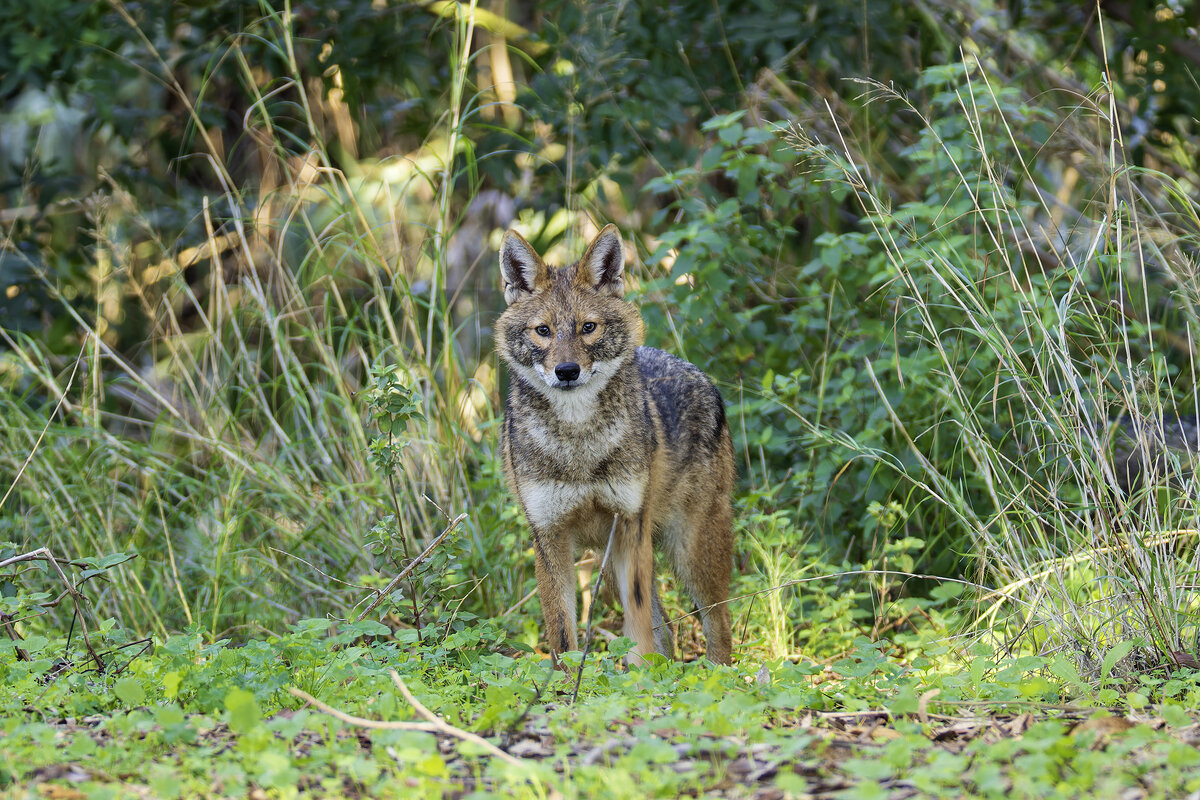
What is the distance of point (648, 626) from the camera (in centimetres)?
461

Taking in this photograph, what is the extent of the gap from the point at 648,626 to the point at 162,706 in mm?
2067

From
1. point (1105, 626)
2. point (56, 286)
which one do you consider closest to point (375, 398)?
point (1105, 626)

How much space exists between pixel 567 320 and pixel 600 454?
0.59 metres

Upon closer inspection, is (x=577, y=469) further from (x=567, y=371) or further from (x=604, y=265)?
(x=604, y=265)

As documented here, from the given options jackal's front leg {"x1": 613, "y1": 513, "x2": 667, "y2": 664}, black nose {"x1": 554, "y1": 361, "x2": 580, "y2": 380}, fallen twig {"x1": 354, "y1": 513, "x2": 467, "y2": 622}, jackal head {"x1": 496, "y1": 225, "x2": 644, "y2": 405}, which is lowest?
jackal's front leg {"x1": 613, "y1": 513, "x2": 667, "y2": 664}

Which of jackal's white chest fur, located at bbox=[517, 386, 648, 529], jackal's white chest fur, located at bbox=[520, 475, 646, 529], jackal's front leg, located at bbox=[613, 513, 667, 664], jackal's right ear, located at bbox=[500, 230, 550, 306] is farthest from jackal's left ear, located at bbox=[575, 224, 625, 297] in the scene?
jackal's front leg, located at bbox=[613, 513, 667, 664]

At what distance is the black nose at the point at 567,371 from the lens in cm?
444

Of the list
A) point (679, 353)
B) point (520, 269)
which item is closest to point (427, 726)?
point (520, 269)

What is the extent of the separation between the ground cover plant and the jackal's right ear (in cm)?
72

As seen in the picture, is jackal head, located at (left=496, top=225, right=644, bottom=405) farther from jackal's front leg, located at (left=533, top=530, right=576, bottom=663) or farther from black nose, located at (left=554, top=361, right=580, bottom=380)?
jackal's front leg, located at (left=533, top=530, right=576, bottom=663)

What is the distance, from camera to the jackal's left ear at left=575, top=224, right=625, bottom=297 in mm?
4820

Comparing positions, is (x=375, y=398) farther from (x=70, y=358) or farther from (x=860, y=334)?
(x=70, y=358)

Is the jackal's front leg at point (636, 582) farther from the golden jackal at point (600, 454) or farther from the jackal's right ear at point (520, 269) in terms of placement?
the jackal's right ear at point (520, 269)

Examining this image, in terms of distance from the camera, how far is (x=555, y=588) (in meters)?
4.52
